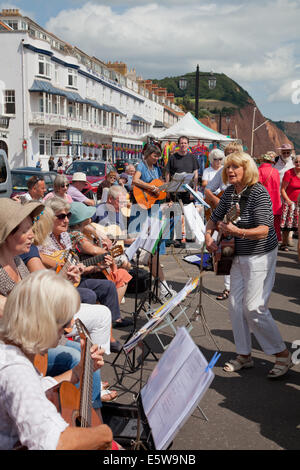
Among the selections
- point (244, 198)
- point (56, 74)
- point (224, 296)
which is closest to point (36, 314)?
point (244, 198)

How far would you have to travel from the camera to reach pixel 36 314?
6.30 feet

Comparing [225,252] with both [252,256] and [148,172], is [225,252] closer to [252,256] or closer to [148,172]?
[252,256]

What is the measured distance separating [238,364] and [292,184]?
582 centimetres

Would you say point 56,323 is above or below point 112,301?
above

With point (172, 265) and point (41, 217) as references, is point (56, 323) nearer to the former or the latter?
point (41, 217)

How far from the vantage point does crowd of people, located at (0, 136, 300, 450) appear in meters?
1.78

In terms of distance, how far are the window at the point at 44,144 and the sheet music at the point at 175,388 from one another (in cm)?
4327

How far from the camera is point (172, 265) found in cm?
862

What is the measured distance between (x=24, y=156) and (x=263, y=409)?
39830mm

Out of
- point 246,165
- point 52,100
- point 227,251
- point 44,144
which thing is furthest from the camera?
point 52,100

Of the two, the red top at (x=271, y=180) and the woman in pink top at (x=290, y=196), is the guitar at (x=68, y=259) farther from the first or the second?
the woman in pink top at (x=290, y=196)

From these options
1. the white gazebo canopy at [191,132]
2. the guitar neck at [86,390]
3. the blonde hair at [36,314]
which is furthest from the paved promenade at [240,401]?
the white gazebo canopy at [191,132]

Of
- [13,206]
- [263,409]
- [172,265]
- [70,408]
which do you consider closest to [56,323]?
[70,408]

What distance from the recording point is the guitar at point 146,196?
6902 mm
